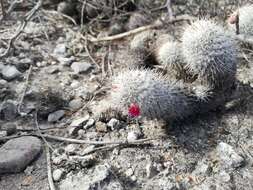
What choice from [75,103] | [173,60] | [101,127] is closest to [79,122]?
[101,127]

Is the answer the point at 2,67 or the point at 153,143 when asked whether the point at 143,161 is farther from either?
the point at 2,67

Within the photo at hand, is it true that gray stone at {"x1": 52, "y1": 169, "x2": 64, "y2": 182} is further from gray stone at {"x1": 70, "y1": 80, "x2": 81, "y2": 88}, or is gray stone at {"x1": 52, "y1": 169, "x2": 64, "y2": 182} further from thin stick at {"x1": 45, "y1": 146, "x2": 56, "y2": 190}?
gray stone at {"x1": 70, "y1": 80, "x2": 81, "y2": 88}

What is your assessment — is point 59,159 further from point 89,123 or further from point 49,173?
point 89,123

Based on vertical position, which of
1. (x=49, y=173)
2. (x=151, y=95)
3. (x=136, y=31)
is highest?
(x=151, y=95)

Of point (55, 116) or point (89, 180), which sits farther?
point (55, 116)

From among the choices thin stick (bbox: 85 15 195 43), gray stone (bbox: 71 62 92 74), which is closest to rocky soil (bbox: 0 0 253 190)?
gray stone (bbox: 71 62 92 74)

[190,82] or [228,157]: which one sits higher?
[190,82]

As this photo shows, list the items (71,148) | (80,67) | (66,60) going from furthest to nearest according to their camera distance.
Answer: (66,60), (80,67), (71,148)

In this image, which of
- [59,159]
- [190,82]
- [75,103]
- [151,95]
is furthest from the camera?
[75,103]
